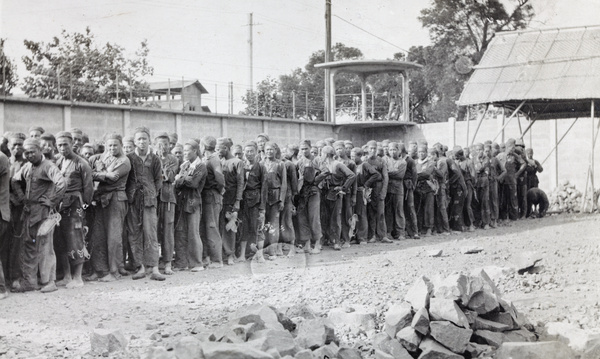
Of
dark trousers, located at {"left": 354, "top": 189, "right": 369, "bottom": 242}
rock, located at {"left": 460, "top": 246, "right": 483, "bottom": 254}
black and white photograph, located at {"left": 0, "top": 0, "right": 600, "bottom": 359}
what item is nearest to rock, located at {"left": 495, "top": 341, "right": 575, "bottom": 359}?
black and white photograph, located at {"left": 0, "top": 0, "right": 600, "bottom": 359}

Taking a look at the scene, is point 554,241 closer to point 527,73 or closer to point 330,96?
point 527,73

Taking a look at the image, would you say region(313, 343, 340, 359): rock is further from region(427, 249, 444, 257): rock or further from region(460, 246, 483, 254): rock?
region(460, 246, 483, 254): rock

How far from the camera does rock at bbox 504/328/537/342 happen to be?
223 inches

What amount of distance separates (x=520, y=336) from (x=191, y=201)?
16.9 ft

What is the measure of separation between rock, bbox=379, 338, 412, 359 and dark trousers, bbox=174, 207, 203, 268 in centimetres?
448

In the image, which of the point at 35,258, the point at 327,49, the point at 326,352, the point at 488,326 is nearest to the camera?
the point at 326,352

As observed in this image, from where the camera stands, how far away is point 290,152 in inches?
455

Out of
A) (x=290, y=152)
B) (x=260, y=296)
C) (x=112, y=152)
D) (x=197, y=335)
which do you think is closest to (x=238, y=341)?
(x=197, y=335)

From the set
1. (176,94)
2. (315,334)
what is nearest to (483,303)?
(315,334)

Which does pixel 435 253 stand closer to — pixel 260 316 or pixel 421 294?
pixel 421 294

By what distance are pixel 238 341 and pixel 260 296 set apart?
2.61 meters

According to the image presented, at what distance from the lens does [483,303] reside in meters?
5.83

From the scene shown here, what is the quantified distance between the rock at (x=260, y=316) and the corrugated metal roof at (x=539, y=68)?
1265 centimetres

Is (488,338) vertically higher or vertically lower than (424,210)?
lower
